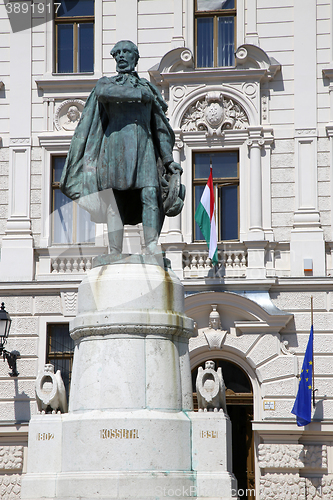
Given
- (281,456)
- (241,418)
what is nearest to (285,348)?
(241,418)

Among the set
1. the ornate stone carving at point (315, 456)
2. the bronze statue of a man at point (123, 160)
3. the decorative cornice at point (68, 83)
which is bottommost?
the ornate stone carving at point (315, 456)

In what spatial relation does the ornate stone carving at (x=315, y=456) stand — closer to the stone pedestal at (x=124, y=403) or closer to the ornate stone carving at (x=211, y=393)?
the ornate stone carving at (x=211, y=393)

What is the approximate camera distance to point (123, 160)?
8.70 meters

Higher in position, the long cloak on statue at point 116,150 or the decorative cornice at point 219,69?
the decorative cornice at point 219,69

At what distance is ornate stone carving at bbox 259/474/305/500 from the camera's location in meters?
16.2

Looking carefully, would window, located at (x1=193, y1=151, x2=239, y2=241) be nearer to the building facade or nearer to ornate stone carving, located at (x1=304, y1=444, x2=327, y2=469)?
the building facade

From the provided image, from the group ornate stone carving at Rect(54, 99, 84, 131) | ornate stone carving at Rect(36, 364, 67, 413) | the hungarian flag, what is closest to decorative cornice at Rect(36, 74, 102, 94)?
ornate stone carving at Rect(54, 99, 84, 131)

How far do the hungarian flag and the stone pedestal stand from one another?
8.60 m

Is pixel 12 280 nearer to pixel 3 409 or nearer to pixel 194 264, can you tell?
pixel 3 409

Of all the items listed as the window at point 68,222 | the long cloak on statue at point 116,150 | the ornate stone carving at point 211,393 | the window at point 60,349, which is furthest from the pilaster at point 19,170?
the ornate stone carving at point 211,393

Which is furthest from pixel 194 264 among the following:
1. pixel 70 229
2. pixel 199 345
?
pixel 70 229

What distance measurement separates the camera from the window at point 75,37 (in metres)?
19.0

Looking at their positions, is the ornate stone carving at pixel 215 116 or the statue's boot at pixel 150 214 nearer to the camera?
the statue's boot at pixel 150 214

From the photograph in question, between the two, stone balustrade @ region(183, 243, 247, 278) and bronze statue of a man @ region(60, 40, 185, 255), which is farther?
stone balustrade @ region(183, 243, 247, 278)
